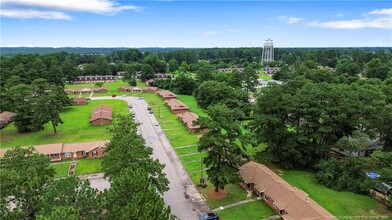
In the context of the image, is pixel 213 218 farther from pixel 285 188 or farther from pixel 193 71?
pixel 193 71

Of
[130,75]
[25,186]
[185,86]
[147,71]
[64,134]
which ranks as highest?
[147,71]

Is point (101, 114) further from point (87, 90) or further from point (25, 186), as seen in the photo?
point (25, 186)

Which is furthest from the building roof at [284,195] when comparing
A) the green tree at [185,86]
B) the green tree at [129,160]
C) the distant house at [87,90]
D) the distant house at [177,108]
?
the distant house at [87,90]

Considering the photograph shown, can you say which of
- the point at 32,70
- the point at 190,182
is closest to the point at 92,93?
the point at 32,70

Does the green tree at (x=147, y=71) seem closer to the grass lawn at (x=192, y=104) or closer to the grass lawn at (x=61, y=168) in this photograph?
the grass lawn at (x=192, y=104)

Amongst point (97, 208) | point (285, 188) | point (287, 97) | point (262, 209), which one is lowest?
point (262, 209)

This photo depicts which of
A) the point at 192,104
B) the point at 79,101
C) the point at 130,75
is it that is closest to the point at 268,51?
the point at 130,75
